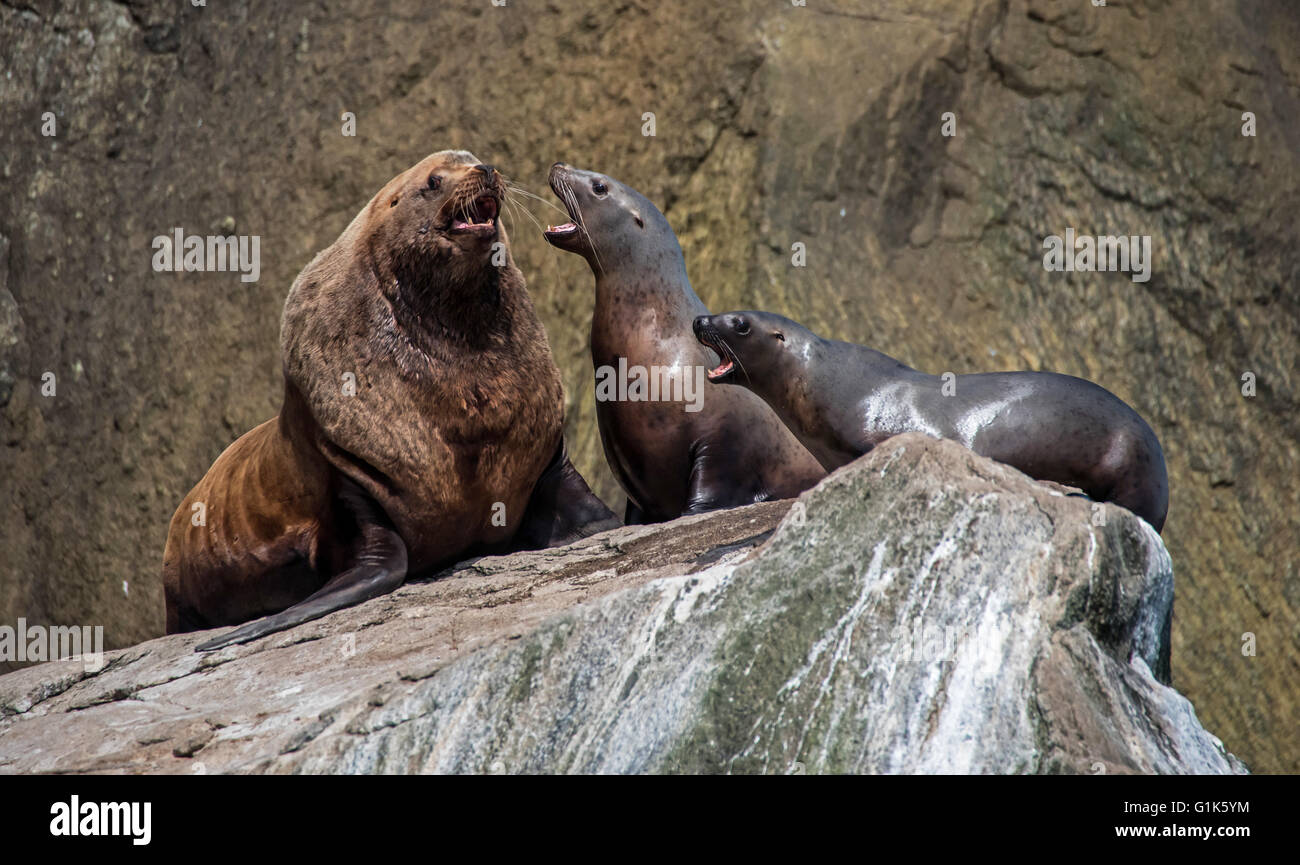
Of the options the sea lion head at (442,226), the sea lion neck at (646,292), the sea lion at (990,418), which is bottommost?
the sea lion at (990,418)

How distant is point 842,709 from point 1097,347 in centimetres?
605

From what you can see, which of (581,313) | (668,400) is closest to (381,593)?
(668,400)

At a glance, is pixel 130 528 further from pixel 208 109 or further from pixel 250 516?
pixel 250 516

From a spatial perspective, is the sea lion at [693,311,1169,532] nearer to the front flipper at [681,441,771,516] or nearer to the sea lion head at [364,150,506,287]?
the front flipper at [681,441,771,516]

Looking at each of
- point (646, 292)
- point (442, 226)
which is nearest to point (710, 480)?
point (646, 292)

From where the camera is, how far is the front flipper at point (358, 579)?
4816 millimetres

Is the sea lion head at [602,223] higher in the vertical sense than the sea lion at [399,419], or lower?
higher

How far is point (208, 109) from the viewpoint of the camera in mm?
9102

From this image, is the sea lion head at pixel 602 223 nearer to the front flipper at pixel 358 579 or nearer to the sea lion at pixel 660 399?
the sea lion at pixel 660 399

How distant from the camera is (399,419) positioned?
17.4 feet

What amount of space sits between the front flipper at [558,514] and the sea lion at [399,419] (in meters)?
0.01

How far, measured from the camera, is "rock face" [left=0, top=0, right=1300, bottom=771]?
8594mm

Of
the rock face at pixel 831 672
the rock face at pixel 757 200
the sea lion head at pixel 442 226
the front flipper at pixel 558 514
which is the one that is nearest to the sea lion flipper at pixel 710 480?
the front flipper at pixel 558 514

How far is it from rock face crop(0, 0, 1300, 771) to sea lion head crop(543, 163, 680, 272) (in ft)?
7.20
